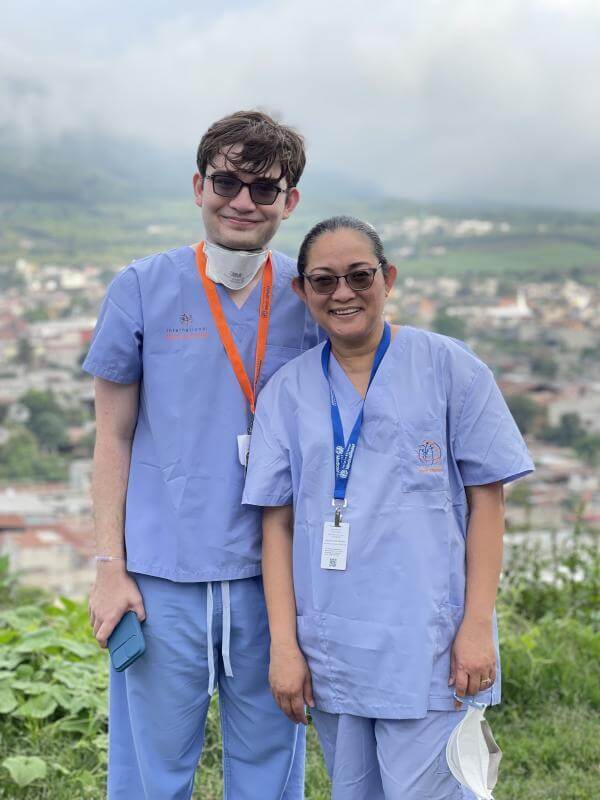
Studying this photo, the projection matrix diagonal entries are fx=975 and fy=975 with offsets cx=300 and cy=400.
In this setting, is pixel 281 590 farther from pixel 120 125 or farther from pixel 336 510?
pixel 120 125

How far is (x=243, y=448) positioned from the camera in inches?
78.5

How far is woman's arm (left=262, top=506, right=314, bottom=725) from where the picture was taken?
188 centimetres

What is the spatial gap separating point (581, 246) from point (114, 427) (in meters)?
68.4

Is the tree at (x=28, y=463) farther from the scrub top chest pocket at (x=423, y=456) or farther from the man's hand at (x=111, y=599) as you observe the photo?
the scrub top chest pocket at (x=423, y=456)

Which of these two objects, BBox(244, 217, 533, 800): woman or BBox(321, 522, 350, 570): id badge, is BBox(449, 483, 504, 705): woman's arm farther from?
BBox(321, 522, 350, 570): id badge

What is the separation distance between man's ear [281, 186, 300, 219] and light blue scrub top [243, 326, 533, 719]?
0.40m

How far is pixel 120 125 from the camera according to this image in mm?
126125

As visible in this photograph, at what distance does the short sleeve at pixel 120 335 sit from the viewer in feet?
6.58

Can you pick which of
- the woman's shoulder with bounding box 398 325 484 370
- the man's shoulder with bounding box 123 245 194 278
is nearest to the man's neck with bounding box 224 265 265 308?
the man's shoulder with bounding box 123 245 194 278

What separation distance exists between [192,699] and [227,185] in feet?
3.48

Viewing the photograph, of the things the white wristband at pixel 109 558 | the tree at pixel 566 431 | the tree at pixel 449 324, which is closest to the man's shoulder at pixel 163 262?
the white wristband at pixel 109 558

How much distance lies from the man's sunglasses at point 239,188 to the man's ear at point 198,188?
6cm

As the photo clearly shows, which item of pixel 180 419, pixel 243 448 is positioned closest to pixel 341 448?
pixel 243 448

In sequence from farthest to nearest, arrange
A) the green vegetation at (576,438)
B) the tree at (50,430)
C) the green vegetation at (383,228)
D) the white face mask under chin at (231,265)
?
1. the green vegetation at (383,228)
2. the tree at (50,430)
3. the green vegetation at (576,438)
4. the white face mask under chin at (231,265)
